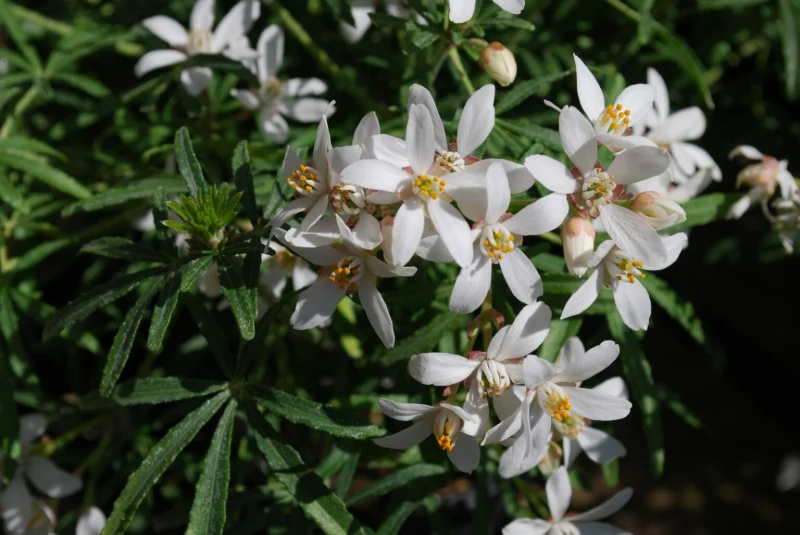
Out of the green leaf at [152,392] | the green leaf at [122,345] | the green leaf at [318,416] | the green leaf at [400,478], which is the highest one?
the green leaf at [122,345]

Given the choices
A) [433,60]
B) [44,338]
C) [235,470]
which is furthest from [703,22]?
[44,338]

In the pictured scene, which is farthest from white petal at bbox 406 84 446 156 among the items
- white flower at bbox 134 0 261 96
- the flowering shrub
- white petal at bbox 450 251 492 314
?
white flower at bbox 134 0 261 96

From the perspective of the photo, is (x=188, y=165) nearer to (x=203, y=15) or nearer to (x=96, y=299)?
(x=96, y=299)

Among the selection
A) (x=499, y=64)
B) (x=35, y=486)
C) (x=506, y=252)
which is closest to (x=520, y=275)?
(x=506, y=252)

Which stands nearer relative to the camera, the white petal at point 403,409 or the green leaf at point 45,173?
the white petal at point 403,409

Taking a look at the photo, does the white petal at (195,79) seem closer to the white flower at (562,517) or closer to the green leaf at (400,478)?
the green leaf at (400,478)

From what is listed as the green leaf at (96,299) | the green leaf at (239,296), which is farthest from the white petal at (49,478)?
the green leaf at (239,296)

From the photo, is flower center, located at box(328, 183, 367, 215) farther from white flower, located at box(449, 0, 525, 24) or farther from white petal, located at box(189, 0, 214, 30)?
white petal, located at box(189, 0, 214, 30)
